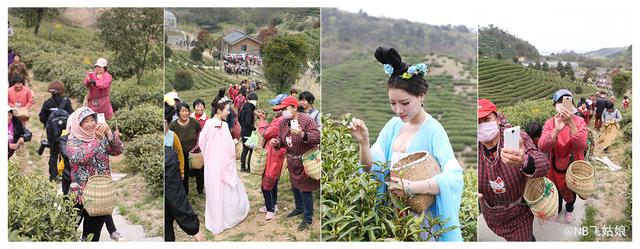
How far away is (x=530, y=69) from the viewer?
5664 millimetres

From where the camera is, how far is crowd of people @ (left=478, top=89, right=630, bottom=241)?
5.39m

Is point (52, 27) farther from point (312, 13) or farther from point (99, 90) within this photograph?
point (312, 13)

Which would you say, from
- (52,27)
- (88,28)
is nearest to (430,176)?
(88,28)

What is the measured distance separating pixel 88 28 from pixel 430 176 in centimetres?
340

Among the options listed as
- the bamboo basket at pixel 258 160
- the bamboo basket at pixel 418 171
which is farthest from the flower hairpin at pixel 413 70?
the bamboo basket at pixel 258 160

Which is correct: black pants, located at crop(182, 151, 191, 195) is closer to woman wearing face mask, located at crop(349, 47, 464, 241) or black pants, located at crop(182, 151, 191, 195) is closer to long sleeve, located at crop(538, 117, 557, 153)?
woman wearing face mask, located at crop(349, 47, 464, 241)

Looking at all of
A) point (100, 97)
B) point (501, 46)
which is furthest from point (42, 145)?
point (501, 46)

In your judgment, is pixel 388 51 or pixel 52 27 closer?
pixel 388 51

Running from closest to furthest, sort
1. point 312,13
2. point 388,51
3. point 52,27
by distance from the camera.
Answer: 1. point 388,51
2. point 312,13
3. point 52,27

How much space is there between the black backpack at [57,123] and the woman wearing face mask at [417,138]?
265 centimetres

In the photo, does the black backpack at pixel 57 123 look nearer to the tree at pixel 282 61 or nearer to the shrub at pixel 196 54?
the shrub at pixel 196 54

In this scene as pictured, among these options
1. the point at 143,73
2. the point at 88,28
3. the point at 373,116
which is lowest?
the point at 373,116

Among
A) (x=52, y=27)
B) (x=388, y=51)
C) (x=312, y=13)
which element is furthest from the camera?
(x=52, y=27)

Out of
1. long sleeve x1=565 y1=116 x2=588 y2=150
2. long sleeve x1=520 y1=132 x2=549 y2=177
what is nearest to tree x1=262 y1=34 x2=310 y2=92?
long sleeve x1=520 y1=132 x2=549 y2=177
